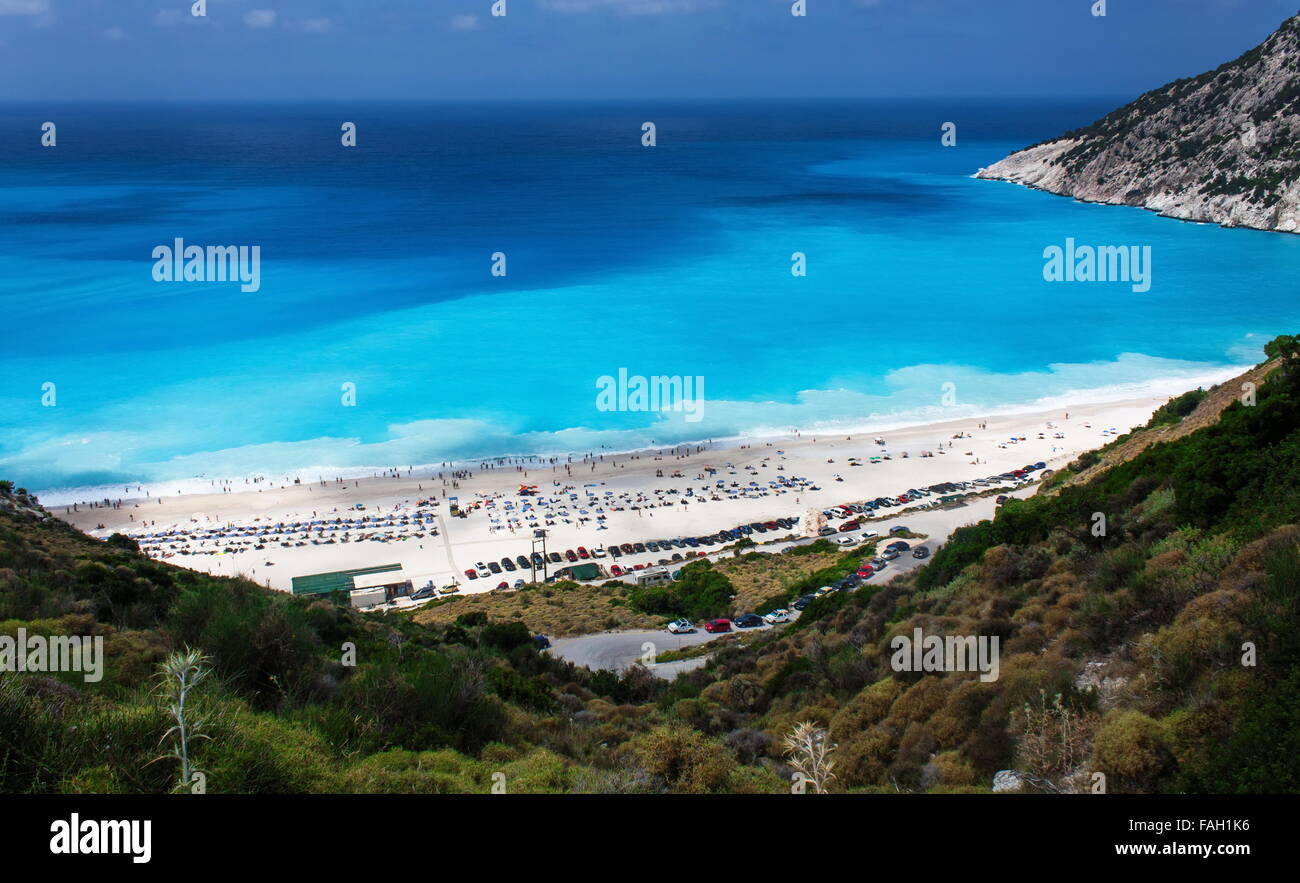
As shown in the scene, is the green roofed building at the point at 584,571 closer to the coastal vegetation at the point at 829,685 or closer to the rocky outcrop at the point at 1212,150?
the coastal vegetation at the point at 829,685

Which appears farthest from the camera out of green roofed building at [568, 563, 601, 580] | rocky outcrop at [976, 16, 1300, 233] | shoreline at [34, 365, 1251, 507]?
rocky outcrop at [976, 16, 1300, 233]

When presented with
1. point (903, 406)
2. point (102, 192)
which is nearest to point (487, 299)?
point (903, 406)

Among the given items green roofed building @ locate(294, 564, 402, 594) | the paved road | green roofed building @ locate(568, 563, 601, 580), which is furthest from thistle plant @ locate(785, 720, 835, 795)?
green roofed building @ locate(294, 564, 402, 594)

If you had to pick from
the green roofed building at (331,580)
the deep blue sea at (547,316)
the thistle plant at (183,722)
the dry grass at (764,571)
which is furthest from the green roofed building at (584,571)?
the thistle plant at (183,722)

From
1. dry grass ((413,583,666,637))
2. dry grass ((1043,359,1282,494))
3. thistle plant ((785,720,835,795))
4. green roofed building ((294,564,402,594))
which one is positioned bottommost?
dry grass ((413,583,666,637))

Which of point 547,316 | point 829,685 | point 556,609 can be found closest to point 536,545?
point 556,609

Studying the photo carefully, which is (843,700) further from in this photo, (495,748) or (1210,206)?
(1210,206)

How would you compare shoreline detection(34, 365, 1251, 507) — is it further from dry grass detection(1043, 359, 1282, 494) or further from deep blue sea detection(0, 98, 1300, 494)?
dry grass detection(1043, 359, 1282, 494)
